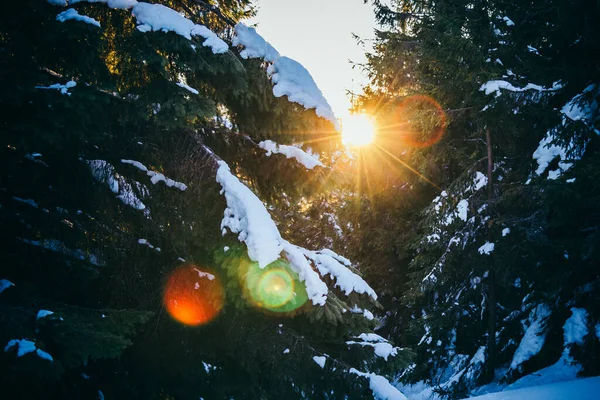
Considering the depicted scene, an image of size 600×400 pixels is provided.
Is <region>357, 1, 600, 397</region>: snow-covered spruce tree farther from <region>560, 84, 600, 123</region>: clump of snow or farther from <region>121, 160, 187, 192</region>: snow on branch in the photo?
<region>121, 160, 187, 192</region>: snow on branch

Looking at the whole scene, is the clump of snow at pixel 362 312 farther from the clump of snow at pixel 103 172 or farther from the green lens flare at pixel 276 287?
the clump of snow at pixel 103 172

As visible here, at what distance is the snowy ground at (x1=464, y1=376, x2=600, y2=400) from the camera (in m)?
2.46

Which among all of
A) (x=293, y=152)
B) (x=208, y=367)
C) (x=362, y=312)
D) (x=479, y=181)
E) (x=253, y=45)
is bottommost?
(x=208, y=367)

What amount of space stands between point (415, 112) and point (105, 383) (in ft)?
26.1

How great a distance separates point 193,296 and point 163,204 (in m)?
1.04

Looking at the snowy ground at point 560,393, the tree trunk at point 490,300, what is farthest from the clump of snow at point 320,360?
the tree trunk at point 490,300

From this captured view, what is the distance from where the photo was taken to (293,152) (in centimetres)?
363

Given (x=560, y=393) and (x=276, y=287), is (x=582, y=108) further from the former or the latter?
(x=276, y=287)

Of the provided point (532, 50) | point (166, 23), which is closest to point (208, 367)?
point (166, 23)

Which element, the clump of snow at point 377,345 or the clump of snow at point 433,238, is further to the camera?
the clump of snow at point 433,238

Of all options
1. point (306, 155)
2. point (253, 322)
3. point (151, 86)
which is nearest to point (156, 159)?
point (151, 86)

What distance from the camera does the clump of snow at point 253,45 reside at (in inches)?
129

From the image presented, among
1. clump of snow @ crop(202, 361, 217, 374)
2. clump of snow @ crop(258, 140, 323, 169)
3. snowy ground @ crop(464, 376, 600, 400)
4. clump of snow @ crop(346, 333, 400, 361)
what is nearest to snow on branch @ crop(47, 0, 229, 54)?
clump of snow @ crop(258, 140, 323, 169)

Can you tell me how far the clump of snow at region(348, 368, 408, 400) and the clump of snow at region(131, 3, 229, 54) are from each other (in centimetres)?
302
